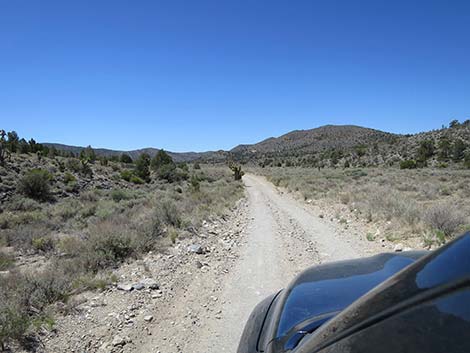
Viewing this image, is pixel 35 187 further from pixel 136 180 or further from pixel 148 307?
pixel 148 307

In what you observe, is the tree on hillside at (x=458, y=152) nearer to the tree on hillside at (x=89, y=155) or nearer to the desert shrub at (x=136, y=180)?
the desert shrub at (x=136, y=180)

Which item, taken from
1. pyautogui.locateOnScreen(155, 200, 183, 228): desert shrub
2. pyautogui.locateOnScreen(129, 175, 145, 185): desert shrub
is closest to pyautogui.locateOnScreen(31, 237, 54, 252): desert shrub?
pyautogui.locateOnScreen(155, 200, 183, 228): desert shrub

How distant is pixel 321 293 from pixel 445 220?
26.8 feet

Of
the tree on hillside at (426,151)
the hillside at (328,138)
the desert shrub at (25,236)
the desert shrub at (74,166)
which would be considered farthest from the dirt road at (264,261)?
the hillside at (328,138)

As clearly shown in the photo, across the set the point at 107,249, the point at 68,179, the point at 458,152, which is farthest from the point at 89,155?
the point at 458,152

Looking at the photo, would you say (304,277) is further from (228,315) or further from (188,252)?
(188,252)

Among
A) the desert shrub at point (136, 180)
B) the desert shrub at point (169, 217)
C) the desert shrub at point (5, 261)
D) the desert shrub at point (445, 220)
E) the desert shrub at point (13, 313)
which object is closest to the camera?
the desert shrub at point (13, 313)

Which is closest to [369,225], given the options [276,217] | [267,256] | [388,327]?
[276,217]

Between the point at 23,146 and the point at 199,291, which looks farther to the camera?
the point at 23,146

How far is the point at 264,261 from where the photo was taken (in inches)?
295

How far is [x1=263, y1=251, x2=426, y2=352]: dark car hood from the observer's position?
2.00 m

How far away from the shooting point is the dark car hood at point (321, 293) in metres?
2.00

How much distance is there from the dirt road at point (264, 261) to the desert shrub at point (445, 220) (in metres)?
2.44

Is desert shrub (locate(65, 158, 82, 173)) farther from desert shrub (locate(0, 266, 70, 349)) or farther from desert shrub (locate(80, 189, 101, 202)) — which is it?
desert shrub (locate(0, 266, 70, 349))
